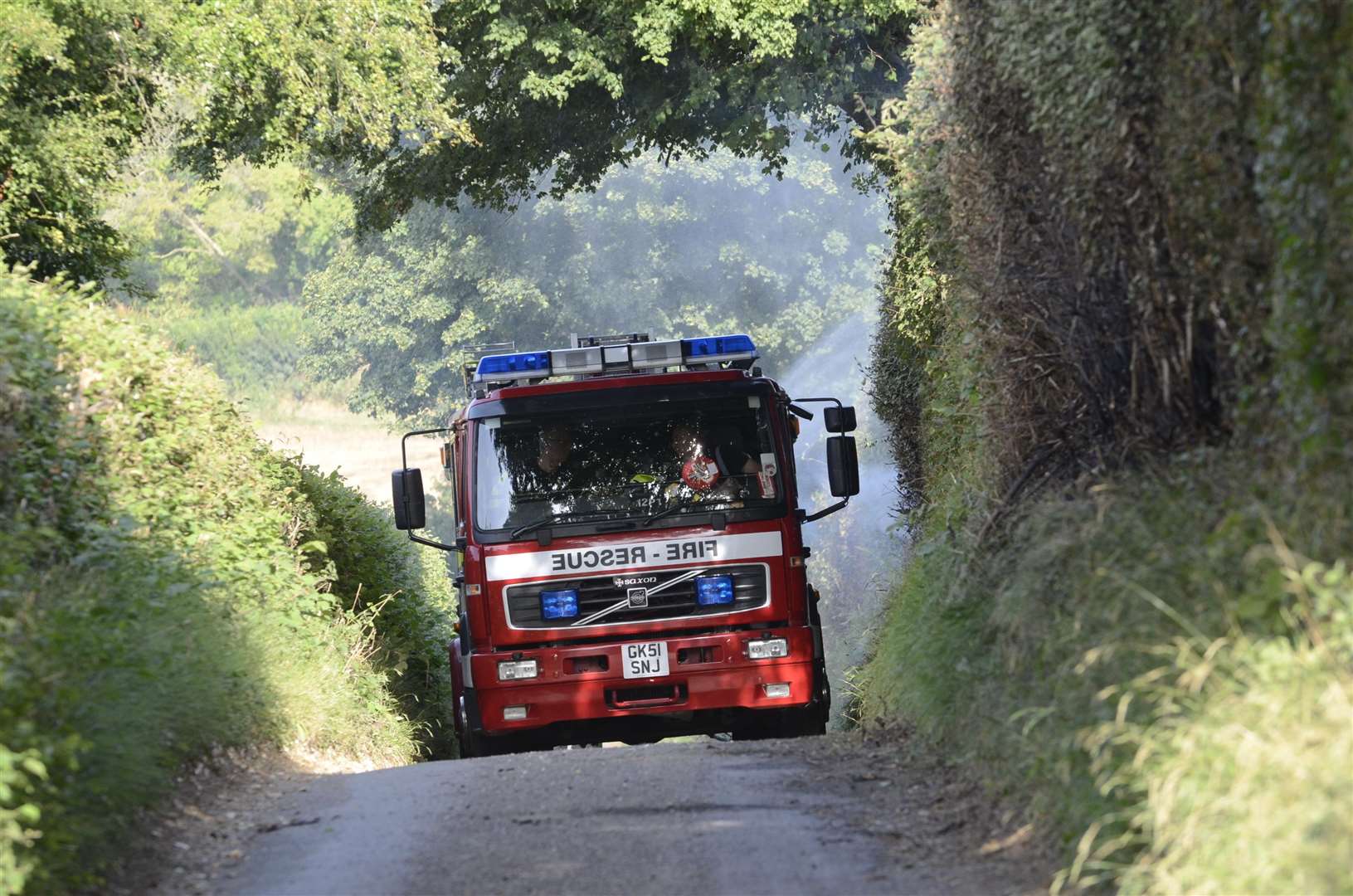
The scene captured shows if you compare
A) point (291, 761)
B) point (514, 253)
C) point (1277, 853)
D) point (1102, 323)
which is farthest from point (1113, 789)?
point (514, 253)

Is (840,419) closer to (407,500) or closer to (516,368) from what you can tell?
(516,368)

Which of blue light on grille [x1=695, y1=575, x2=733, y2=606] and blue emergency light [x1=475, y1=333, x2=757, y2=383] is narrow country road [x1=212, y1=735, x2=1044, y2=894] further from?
blue emergency light [x1=475, y1=333, x2=757, y2=383]

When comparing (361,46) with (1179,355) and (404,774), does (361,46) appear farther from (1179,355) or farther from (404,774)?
(1179,355)

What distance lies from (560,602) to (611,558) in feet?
1.58

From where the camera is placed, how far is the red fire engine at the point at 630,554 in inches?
480

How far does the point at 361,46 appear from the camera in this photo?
1738cm

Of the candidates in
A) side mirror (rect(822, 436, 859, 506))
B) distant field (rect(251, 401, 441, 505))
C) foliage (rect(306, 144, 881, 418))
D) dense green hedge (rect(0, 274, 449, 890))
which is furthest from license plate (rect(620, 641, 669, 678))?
distant field (rect(251, 401, 441, 505))

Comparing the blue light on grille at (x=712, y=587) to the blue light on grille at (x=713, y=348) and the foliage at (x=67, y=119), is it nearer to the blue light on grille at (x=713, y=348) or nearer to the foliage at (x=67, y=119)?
the blue light on grille at (x=713, y=348)

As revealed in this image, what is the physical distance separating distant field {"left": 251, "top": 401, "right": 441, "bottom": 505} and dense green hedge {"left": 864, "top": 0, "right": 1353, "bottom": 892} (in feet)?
188

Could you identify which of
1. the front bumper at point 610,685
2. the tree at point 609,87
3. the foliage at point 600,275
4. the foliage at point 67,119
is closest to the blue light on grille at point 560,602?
the front bumper at point 610,685

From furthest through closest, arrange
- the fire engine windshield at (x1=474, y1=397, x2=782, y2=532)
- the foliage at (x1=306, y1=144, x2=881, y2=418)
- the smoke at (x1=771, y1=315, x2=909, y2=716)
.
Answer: the foliage at (x1=306, y1=144, x2=881, y2=418), the smoke at (x1=771, y1=315, x2=909, y2=716), the fire engine windshield at (x1=474, y1=397, x2=782, y2=532)

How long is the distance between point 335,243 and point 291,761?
198ft

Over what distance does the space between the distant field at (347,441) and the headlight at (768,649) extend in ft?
179

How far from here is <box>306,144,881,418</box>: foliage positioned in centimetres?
5366
